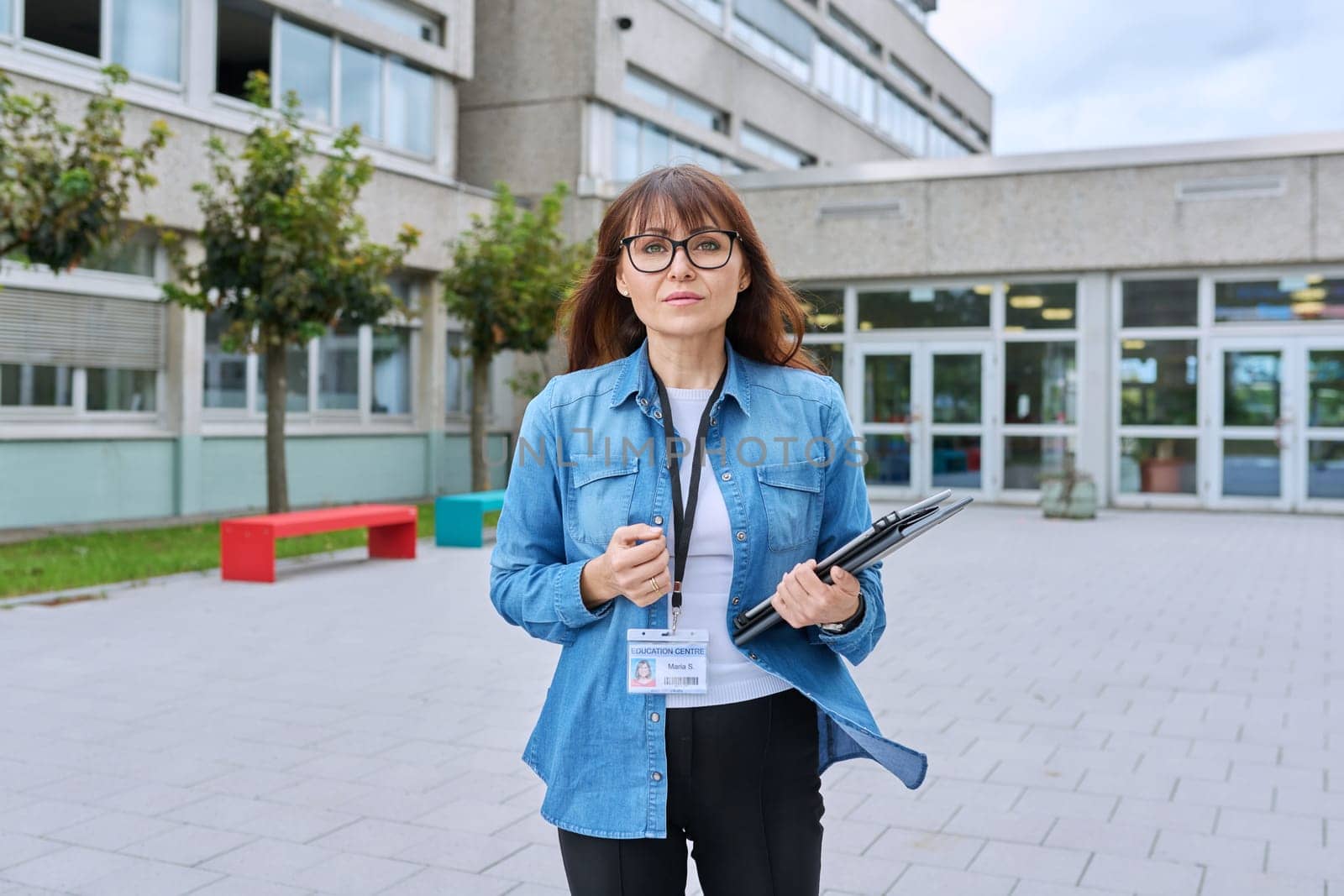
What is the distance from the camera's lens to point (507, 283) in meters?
17.3

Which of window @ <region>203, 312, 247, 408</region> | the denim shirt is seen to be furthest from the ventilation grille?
the denim shirt

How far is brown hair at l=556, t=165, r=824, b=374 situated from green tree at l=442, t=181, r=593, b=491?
14.6 metres

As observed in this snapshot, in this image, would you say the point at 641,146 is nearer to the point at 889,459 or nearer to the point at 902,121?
the point at 889,459

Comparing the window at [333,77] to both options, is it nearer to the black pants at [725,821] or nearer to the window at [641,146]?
the window at [641,146]

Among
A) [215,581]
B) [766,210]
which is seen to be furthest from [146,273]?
[766,210]

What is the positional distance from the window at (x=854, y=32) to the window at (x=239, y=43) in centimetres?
1775

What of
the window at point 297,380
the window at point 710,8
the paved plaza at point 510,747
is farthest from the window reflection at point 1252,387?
the window at point 297,380

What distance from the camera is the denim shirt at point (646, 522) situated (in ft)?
6.62

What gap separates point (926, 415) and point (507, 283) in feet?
23.4

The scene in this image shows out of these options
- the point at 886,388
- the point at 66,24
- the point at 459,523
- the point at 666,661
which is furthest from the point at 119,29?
the point at 666,661

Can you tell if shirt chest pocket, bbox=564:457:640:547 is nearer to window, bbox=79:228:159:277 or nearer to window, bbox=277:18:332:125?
window, bbox=79:228:159:277

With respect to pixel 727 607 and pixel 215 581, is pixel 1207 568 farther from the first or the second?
pixel 727 607

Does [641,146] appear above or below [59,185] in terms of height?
above

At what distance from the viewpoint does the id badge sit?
1984mm
